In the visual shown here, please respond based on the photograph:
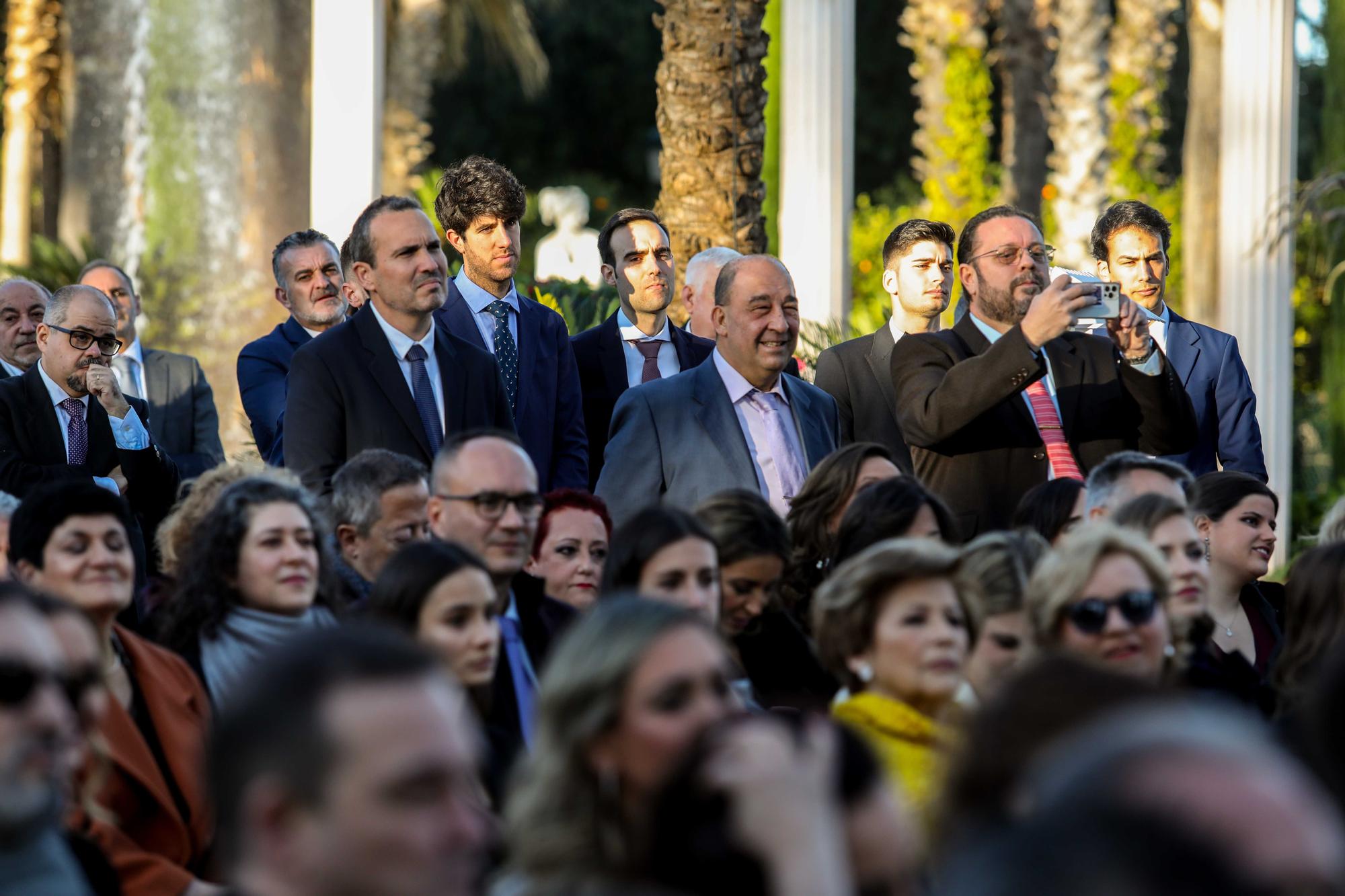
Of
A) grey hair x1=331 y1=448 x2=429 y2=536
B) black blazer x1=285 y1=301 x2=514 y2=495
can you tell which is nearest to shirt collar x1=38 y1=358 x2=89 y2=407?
black blazer x1=285 y1=301 x2=514 y2=495

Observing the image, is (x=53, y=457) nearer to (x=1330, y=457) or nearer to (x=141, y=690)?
(x=141, y=690)

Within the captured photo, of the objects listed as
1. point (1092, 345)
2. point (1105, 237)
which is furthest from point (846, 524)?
point (1105, 237)

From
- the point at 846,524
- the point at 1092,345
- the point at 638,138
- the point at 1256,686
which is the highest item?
the point at 638,138

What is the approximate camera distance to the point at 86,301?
689 cm

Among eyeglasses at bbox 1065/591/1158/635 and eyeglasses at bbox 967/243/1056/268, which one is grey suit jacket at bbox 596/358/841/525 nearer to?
eyeglasses at bbox 967/243/1056/268

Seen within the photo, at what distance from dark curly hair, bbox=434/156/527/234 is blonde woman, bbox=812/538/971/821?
3.14m

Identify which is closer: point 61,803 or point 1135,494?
point 61,803

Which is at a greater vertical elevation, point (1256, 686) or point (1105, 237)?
point (1105, 237)

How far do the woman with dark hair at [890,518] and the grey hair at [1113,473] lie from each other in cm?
59

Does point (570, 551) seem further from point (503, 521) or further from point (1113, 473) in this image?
point (1113, 473)

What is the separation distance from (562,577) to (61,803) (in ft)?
8.63

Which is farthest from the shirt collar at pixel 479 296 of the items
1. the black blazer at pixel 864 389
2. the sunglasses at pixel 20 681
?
the sunglasses at pixel 20 681

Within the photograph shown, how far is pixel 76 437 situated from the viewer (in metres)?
6.82

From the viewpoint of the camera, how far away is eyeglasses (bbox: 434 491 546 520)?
519 cm
